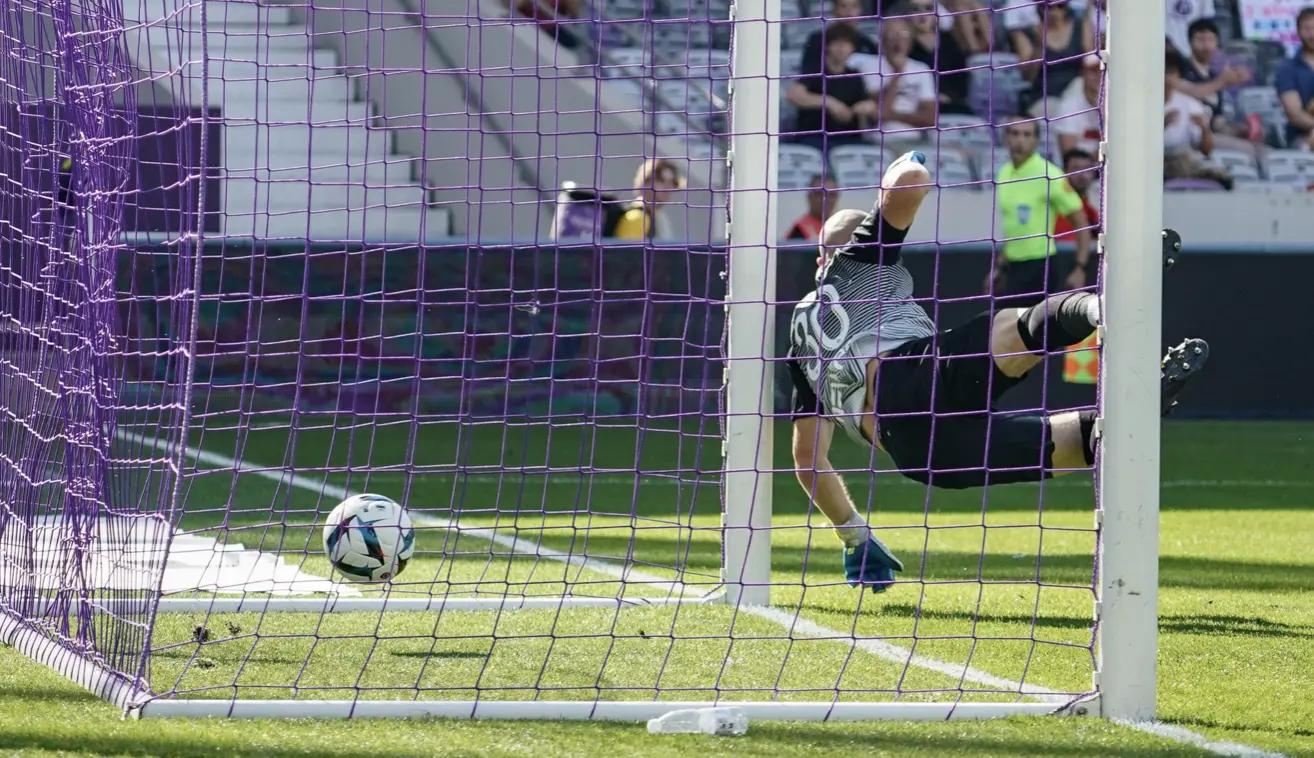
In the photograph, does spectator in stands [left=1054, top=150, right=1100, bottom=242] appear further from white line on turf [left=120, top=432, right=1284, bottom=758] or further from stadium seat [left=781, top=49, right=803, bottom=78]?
white line on turf [left=120, top=432, right=1284, bottom=758]

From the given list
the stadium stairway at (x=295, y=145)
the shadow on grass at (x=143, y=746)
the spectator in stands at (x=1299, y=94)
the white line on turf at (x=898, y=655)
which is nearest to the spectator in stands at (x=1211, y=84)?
the spectator in stands at (x=1299, y=94)

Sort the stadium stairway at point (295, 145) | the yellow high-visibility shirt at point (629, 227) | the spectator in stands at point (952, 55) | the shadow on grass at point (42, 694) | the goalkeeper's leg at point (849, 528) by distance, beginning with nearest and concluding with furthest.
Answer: the shadow on grass at point (42, 694), the goalkeeper's leg at point (849, 528), the yellow high-visibility shirt at point (629, 227), the stadium stairway at point (295, 145), the spectator in stands at point (952, 55)

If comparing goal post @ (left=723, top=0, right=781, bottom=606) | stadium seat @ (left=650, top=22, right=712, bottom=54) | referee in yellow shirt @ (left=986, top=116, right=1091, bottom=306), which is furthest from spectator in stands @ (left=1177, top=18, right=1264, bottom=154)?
goal post @ (left=723, top=0, right=781, bottom=606)

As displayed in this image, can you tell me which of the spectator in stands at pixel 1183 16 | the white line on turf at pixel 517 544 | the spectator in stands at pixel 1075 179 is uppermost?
the spectator in stands at pixel 1183 16

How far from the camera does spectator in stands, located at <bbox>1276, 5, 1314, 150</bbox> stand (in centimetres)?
1878

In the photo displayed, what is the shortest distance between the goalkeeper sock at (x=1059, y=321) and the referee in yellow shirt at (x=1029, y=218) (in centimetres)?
606

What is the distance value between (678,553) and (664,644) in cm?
190

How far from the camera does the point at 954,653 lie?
519cm

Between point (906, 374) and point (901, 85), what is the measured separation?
39.9 ft

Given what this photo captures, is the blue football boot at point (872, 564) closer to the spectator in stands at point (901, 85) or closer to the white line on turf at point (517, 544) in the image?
the white line on turf at point (517, 544)

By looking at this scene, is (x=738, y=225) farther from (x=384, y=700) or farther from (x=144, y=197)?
(x=144, y=197)

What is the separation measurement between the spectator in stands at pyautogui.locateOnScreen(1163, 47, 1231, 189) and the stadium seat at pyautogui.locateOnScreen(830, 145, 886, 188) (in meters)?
2.93

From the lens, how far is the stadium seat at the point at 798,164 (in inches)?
Answer: 688

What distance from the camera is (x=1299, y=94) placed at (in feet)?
61.6
